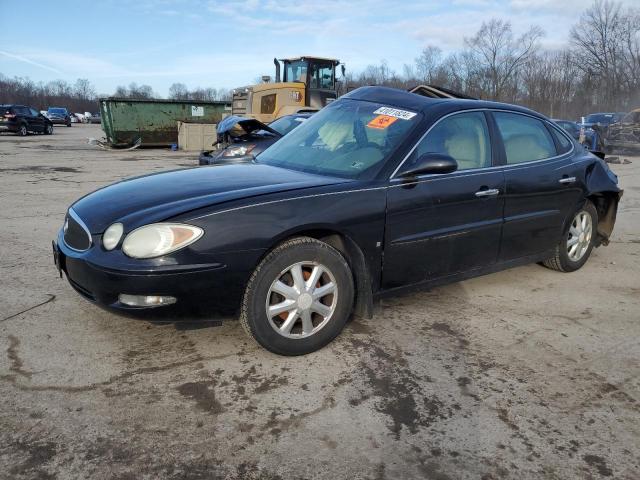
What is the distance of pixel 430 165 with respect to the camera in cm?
327

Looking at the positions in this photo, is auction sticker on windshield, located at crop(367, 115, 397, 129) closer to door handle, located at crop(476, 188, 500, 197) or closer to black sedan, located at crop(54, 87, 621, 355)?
black sedan, located at crop(54, 87, 621, 355)

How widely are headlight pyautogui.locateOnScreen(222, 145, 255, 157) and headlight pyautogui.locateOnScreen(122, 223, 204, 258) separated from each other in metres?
5.49

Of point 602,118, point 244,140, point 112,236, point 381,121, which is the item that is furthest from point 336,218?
point 602,118

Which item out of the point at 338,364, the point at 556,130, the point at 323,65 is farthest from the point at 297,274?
the point at 323,65

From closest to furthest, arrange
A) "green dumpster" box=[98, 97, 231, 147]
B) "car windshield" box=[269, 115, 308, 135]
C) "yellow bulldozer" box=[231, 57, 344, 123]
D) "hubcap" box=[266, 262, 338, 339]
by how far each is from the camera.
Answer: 1. "hubcap" box=[266, 262, 338, 339]
2. "car windshield" box=[269, 115, 308, 135]
3. "yellow bulldozer" box=[231, 57, 344, 123]
4. "green dumpster" box=[98, 97, 231, 147]

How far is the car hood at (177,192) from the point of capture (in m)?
2.88

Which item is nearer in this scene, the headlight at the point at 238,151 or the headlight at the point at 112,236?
the headlight at the point at 112,236

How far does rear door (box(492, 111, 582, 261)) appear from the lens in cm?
401

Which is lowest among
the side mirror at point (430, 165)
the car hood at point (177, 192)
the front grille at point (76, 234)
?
the front grille at point (76, 234)

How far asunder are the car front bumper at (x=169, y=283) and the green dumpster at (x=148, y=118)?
62.1 feet

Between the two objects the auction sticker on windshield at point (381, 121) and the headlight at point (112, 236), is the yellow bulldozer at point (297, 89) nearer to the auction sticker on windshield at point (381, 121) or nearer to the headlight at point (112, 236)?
the auction sticker on windshield at point (381, 121)

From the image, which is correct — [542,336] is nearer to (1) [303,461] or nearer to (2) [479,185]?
(2) [479,185]

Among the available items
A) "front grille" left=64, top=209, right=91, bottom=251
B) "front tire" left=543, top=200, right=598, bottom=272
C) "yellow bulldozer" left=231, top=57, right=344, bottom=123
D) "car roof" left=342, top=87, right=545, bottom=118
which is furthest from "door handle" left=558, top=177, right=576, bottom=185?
"yellow bulldozer" left=231, top=57, right=344, bottom=123

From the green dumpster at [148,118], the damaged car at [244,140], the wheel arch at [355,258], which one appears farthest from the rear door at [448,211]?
the green dumpster at [148,118]
